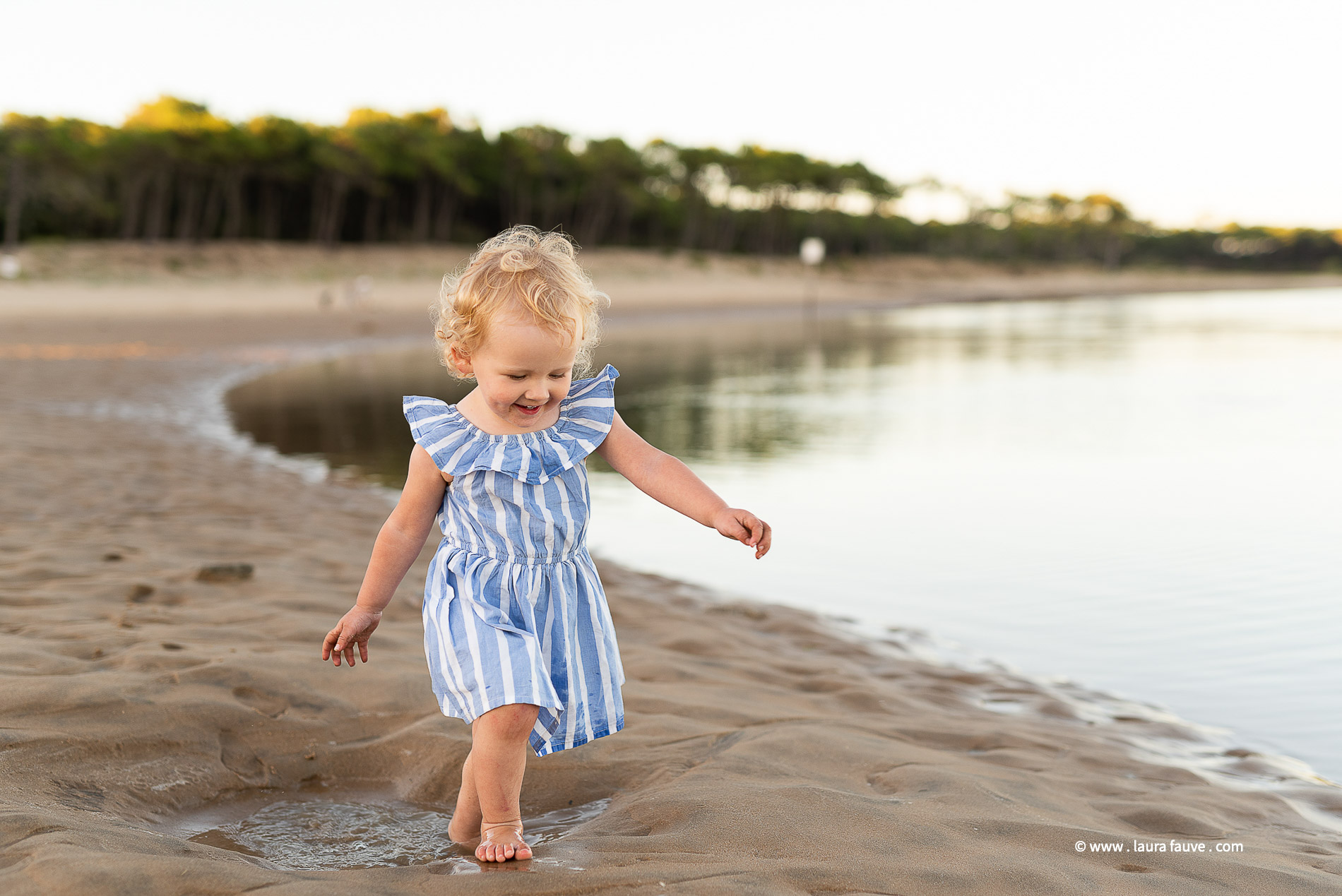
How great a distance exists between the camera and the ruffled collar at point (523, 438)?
2.38m

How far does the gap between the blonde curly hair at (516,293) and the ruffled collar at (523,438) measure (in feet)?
0.46

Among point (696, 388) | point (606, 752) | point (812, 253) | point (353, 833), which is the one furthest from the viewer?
point (812, 253)

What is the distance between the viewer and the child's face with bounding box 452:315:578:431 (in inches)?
91.4

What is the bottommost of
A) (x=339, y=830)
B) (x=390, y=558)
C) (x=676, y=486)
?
(x=339, y=830)

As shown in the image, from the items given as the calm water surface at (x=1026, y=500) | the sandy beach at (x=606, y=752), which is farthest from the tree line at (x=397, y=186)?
the sandy beach at (x=606, y=752)

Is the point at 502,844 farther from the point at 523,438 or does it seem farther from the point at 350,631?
the point at 523,438

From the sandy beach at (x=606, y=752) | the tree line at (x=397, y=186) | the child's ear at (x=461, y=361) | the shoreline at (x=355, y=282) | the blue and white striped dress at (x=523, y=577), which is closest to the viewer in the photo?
the sandy beach at (x=606, y=752)

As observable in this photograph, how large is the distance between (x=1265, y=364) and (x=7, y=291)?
2921cm

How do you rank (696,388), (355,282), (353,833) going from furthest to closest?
(355,282)
(696,388)
(353,833)

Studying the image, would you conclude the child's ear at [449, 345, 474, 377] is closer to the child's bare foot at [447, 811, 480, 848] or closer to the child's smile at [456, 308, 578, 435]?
the child's smile at [456, 308, 578, 435]

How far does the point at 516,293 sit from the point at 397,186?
54564mm

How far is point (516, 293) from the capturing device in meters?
2.32

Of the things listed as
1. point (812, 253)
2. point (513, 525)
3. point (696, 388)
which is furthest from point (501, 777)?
point (812, 253)

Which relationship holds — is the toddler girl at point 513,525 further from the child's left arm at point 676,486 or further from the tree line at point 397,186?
the tree line at point 397,186
